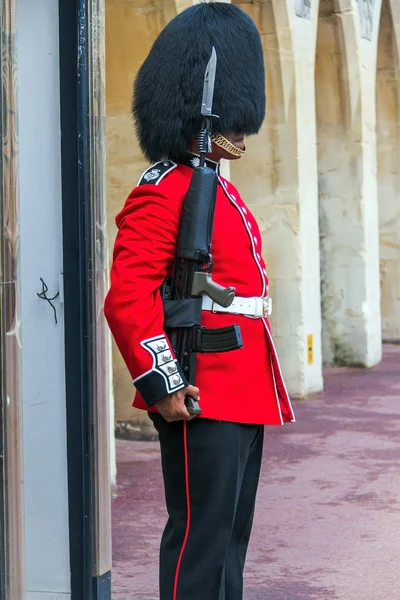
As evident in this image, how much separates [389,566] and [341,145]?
600 cm

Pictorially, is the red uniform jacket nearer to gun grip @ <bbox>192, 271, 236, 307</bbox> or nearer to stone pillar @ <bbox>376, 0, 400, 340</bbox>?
gun grip @ <bbox>192, 271, 236, 307</bbox>

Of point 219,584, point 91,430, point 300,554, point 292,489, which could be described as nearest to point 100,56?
point 91,430

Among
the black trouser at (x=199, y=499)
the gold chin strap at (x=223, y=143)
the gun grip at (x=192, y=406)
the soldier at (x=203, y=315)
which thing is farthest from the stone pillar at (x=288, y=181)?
the gun grip at (x=192, y=406)

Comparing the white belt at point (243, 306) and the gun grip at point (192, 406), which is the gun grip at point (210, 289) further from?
the gun grip at point (192, 406)

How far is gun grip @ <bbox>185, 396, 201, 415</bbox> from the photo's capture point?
9.00ft

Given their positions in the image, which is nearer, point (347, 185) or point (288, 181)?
point (288, 181)

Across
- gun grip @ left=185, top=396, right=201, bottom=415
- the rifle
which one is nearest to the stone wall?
the rifle

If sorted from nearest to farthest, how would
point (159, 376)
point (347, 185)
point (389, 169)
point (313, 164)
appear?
point (159, 376), point (313, 164), point (347, 185), point (389, 169)

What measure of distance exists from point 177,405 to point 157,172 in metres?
0.57

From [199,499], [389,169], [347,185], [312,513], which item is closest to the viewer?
[199,499]

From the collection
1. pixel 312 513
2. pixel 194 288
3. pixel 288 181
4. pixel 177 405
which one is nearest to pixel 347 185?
Answer: pixel 288 181

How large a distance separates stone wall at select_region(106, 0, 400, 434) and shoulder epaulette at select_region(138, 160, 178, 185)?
367 centimetres

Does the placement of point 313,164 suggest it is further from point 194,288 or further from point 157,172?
point 194,288

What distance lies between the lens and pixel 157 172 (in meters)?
2.90
